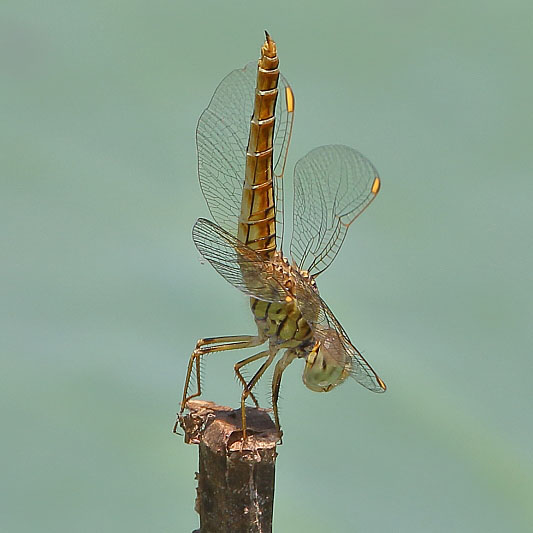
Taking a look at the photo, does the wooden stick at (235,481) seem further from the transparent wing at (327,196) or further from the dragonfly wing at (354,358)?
the transparent wing at (327,196)

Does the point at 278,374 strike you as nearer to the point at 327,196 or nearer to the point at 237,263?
the point at 237,263

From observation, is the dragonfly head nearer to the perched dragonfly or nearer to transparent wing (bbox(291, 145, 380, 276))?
the perched dragonfly

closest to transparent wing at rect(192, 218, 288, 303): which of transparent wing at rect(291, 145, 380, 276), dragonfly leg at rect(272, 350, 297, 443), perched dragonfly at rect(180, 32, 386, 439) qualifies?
perched dragonfly at rect(180, 32, 386, 439)

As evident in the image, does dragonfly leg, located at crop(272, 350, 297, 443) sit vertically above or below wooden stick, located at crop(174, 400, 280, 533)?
above

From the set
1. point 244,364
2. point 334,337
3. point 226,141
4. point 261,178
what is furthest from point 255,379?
point 226,141

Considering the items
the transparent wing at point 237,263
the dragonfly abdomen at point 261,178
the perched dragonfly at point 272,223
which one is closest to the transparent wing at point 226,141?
the perched dragonfly at point 272,223

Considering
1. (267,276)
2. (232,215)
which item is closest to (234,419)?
(267,276)
